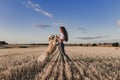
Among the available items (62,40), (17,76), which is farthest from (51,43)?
(17,76)

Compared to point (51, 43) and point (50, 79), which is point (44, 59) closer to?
point (51, 43)

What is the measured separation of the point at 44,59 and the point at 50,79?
7005 mm

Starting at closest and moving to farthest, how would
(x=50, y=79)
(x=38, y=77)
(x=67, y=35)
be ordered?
1. (x=50, y=79)
2. (x=38, y=77)
3. (x=67, y=35)

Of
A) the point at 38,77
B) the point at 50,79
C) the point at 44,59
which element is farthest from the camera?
the point at 44,59

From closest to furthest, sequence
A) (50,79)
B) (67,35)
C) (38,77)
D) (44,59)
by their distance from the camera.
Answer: (50,79) < (38,77) < (67,35) < (44,59)

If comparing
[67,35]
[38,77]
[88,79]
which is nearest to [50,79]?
[38,77]

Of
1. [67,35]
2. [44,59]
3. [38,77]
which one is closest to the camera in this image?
[38,77]

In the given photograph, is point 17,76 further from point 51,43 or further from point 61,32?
point 51,43

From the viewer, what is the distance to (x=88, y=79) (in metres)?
8.54

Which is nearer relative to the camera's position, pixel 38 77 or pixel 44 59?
pixel 38 77

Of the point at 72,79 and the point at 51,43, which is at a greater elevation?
the point at 51,43

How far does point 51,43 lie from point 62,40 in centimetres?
147

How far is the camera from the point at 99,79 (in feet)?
28.5

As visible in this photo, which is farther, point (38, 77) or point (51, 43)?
point (51, 43)
